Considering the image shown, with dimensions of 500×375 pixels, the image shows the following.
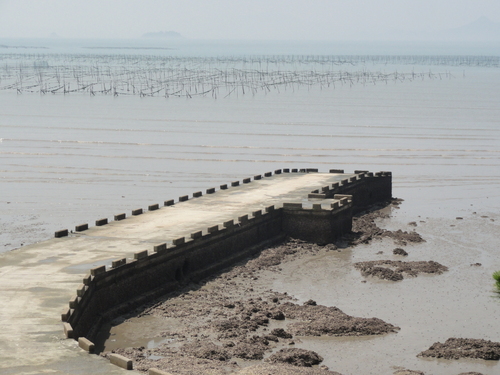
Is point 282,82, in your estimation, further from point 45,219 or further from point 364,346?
point 364,346

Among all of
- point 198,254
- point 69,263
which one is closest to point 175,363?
point 69,263

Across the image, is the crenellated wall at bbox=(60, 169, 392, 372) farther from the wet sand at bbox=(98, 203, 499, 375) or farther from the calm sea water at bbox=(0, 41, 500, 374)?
the calm sea water at bbox=(0, 41, 500, 374)

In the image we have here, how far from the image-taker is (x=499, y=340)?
31766mm

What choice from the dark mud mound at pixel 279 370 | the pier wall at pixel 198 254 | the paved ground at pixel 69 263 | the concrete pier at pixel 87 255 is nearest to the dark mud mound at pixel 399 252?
the pier wall at pixel 198 254

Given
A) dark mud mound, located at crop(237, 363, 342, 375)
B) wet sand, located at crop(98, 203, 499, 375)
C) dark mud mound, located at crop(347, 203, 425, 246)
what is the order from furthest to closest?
dark mud mound, located at crop(347, 203, 425, 246), wet sand, located at crop(98, 203, 499, 375), dark mud mound, located at crop(237, 363, 342, 375)

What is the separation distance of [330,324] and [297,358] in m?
4.16

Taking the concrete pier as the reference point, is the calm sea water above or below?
below

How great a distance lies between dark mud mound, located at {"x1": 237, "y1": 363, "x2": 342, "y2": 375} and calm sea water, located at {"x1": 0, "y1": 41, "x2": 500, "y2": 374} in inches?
86.8

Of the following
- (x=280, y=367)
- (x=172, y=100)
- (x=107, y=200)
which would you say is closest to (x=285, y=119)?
(x=172, y=100)

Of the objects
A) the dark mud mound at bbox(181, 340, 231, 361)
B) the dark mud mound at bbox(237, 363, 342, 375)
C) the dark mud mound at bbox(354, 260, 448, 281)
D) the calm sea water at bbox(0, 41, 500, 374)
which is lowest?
the calm sea water at bbox(0, 41, 500, 374)

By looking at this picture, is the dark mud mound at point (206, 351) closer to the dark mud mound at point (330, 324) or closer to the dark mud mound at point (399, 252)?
the dark mud mound at point (330, 324)

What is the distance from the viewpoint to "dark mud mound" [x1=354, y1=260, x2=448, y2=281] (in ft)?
135

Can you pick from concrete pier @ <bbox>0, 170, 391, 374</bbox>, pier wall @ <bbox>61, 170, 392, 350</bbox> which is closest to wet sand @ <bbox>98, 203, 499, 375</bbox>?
pier wall @ <bbox>61, 170, 392, 350</bbox>

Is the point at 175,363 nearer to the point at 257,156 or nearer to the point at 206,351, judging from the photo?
the point at 206,351
